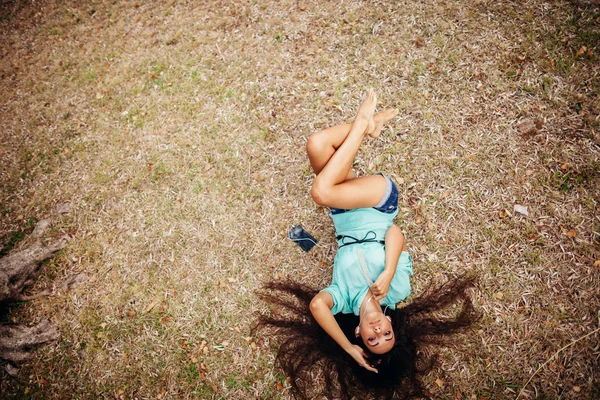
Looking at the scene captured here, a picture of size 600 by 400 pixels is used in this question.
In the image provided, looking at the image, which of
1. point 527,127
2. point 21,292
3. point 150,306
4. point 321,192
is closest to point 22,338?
point 21,292

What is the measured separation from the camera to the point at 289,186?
16.7 feet

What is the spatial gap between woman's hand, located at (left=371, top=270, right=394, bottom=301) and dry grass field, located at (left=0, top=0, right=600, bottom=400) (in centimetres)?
121

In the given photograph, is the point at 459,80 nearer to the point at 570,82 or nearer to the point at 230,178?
the point at 570,82

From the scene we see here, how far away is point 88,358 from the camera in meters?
4.75

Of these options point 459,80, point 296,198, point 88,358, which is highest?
point 459,80

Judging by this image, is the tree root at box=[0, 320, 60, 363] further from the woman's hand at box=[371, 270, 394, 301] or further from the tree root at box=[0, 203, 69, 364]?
the woman's hand at box=[371, 270, 394, 301]

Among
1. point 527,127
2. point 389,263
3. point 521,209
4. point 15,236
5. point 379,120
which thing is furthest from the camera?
point 15,236

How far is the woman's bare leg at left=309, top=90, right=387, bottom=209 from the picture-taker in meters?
3.51

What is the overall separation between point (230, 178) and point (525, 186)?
4469 millimetres

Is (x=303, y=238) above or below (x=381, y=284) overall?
below

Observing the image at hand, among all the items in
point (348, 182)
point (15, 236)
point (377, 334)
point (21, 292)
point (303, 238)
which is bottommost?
point (303, 238)

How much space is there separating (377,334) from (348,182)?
66.8 inches

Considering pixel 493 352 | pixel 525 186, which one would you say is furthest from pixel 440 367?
pixel 525 186

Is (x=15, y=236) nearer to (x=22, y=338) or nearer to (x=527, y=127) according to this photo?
Result: (x=22, y=338)
